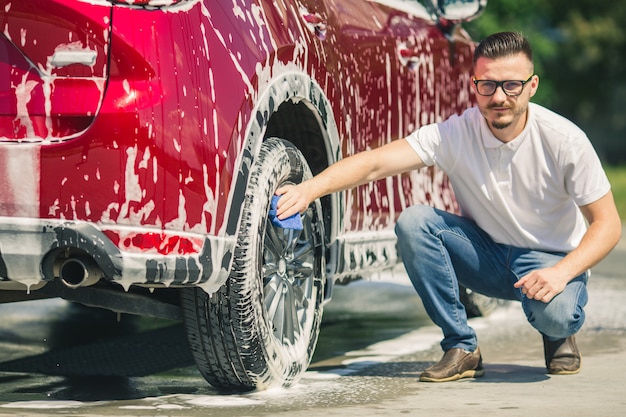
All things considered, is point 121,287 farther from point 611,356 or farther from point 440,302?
point 611,356

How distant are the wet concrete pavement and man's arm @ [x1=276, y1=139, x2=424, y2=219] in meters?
0.68

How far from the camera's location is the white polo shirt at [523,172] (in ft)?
17.6

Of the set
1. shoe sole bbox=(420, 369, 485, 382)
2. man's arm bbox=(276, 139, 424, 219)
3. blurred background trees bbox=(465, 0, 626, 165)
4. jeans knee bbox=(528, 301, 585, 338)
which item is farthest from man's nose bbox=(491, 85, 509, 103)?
blurred background trees bbox=(465, 0, 626, 165)

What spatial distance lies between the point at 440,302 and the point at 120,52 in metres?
1.86

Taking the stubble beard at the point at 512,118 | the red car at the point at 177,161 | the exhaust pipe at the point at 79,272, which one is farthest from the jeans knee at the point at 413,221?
the exhaust pipe at the point at 79,272

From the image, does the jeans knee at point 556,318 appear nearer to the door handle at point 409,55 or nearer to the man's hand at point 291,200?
the man's hand at point 291,200

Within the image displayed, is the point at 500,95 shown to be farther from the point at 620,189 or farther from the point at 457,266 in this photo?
the point at 620,189

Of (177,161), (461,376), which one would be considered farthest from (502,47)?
(177,161)

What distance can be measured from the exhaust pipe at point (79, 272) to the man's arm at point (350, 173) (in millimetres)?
842

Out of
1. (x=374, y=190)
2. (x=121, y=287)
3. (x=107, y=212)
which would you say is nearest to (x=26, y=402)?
(x=121, y=287)

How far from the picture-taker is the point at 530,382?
536 cm

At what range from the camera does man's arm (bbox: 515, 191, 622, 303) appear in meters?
5.23

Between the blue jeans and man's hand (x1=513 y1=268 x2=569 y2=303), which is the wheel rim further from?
man's hand (x1=513 y1=268 x2=569 y2=303)

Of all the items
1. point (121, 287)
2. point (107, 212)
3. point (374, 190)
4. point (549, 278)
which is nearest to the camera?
point (107, 212)
